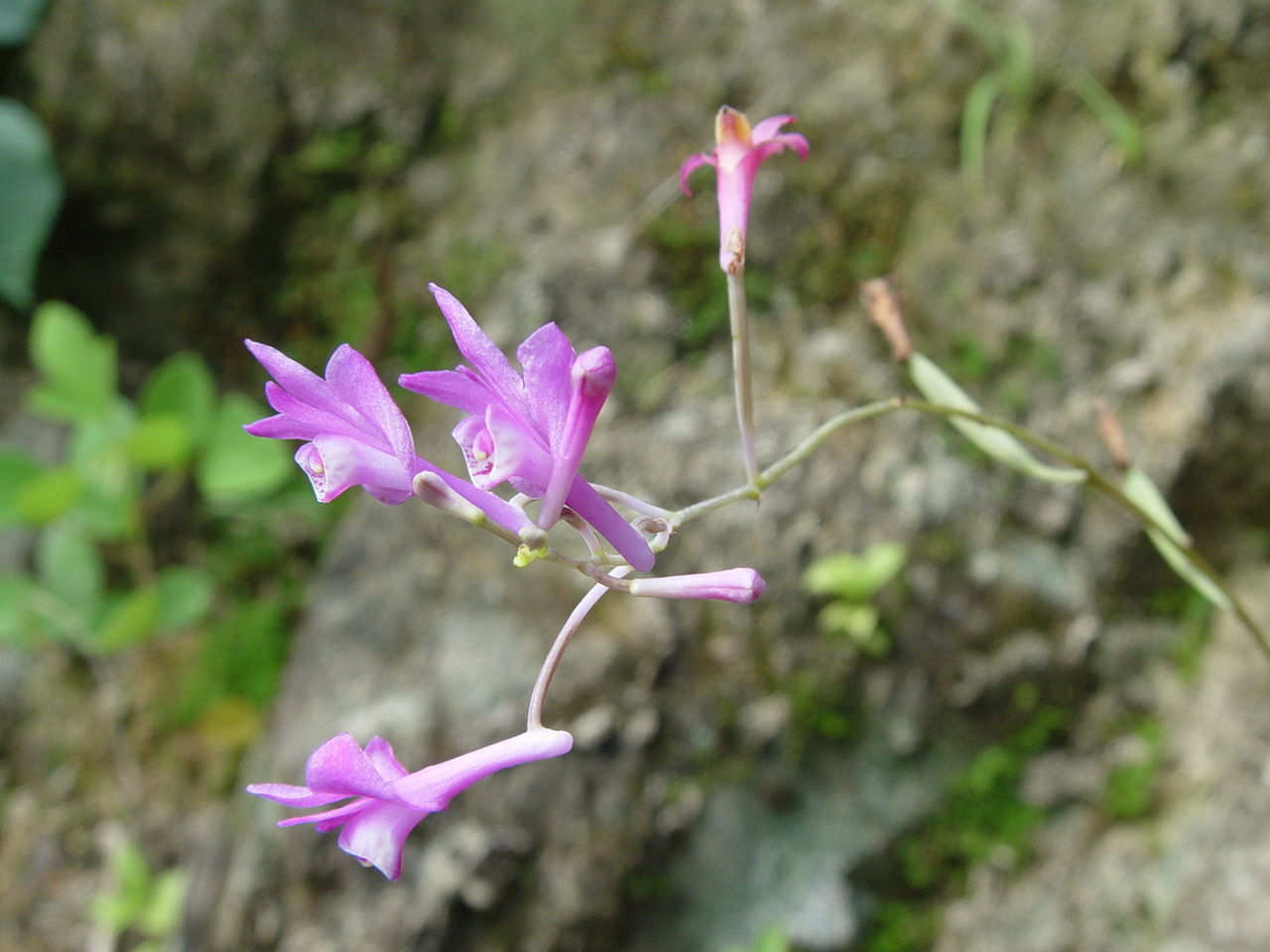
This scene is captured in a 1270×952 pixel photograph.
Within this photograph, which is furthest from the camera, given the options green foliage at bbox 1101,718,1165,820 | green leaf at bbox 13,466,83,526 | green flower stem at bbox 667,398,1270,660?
green foliage at bbox 1101,718,1165,820

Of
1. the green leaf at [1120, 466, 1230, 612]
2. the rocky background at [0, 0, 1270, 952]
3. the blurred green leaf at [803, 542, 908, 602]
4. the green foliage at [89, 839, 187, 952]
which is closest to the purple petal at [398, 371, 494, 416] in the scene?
the green leaf at [1120, 466, 1230, 612]

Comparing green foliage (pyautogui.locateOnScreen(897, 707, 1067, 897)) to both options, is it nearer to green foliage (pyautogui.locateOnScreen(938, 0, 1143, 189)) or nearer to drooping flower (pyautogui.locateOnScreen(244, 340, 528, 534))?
green foliage (pyautogui.locateOnScreen(938, 0, 1143, 189))

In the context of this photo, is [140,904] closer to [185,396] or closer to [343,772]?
[185,396]

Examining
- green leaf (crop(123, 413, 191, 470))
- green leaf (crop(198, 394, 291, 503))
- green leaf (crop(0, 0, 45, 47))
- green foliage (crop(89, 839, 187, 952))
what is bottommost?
green foliage (crop(89, 839, 187, 952))

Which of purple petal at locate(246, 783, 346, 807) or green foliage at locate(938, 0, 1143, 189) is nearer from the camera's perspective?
purple petal at locate(246, 783, 346, 807)

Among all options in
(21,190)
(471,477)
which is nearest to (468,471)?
(471,477)

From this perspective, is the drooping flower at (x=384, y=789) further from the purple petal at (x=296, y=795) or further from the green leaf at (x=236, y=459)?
the green leaf at (x=236, y=459)
